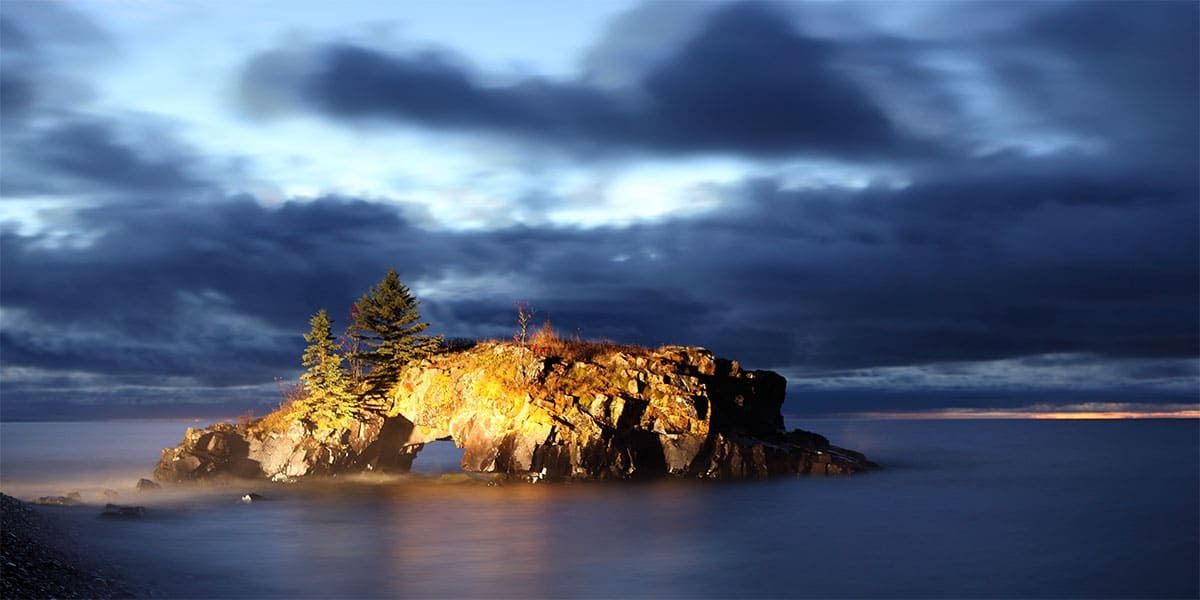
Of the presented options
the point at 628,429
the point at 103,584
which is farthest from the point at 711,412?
the point at 103,584

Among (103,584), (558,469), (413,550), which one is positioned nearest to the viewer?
(103,584)

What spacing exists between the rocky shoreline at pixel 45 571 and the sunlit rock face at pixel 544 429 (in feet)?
75.2

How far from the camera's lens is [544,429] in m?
47.2

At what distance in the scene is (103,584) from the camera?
22.4 meters

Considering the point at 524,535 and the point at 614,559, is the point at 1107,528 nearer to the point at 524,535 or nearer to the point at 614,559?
the point at 614,559

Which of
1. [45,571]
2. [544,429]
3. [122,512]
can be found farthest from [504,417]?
[45,571]

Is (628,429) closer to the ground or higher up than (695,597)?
higher up

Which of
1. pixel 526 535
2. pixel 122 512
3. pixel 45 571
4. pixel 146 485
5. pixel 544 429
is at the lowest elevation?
pixel 526 535

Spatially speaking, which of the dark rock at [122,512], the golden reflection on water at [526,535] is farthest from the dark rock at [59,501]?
the golden reflection on water at [526,535]

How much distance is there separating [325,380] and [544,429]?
538 inches

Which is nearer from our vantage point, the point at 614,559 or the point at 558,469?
the point at 614,559

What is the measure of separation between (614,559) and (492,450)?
19322 millimetres

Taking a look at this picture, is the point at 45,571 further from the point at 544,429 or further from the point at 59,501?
the point at 544,429

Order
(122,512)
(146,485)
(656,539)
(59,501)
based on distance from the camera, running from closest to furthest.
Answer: (656,539) → (122,512) → (59,501) → (146,485)
